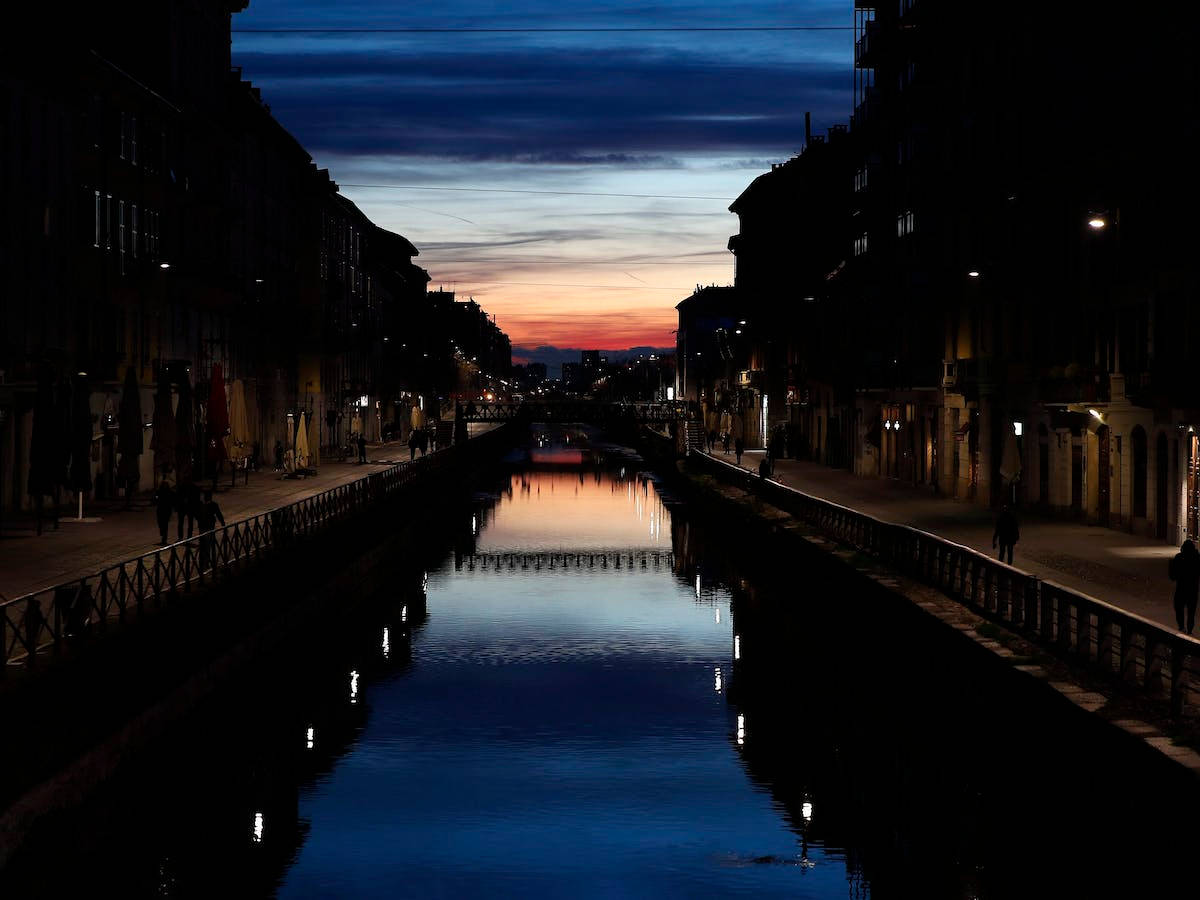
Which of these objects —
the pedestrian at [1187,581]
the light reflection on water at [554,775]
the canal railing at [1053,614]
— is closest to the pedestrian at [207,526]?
the light reflection on water at [554,775]

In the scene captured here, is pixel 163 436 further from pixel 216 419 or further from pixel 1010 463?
pixel 1010 463

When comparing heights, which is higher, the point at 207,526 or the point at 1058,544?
the point at 207,526

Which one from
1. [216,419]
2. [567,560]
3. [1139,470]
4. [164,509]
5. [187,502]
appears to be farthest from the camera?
[567,560]

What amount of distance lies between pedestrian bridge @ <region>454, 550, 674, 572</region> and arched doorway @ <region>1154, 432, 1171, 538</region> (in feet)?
63.7

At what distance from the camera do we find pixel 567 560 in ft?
210

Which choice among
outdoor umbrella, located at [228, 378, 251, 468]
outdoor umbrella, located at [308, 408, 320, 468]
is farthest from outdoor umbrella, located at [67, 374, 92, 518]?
outdoor umbrella, located at [308, 408, 320, 468]

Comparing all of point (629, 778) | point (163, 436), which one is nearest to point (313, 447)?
point (163, 436)

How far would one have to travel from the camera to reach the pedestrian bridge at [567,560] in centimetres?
6188

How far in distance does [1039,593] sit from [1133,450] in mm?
21785

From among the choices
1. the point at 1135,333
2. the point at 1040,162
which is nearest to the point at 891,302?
the point at 1040,162

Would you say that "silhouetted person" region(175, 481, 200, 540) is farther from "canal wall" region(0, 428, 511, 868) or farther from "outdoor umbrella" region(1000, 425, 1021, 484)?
"outdoor umbrella" region(1000, 425, 1021, 484)

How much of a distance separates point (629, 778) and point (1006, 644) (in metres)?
6.13

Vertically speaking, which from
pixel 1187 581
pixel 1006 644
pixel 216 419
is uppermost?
pixel 216 419

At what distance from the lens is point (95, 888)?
20.9 metres
